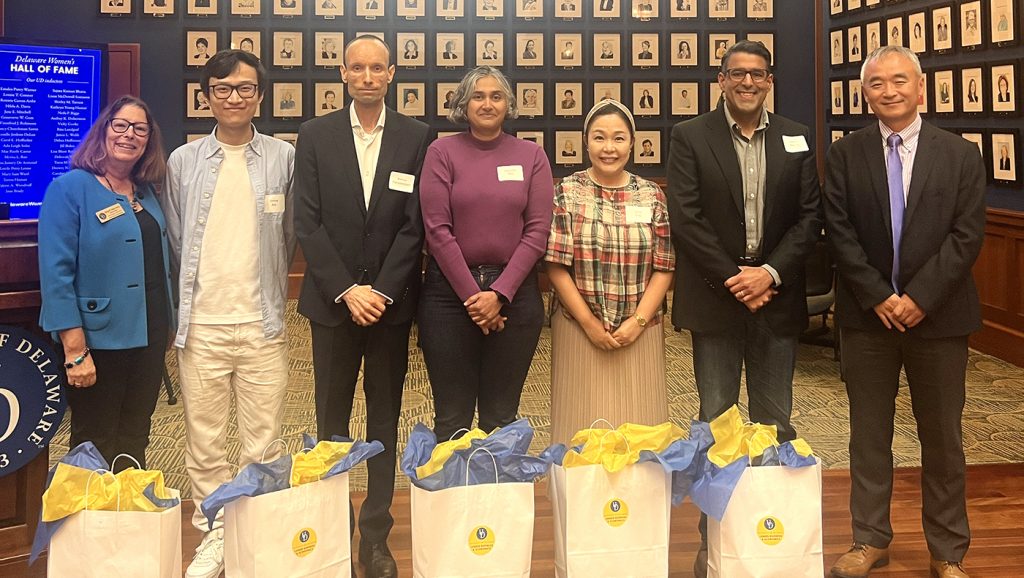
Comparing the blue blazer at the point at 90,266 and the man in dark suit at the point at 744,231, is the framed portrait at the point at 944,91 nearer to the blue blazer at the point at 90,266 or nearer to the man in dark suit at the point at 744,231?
the man in dark suit at the point at 744,231

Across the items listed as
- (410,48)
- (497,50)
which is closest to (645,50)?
(497,50)

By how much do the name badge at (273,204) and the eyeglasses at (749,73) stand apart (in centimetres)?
148

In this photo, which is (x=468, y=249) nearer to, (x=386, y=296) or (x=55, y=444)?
(x=386, y=296)

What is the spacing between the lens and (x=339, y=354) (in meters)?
2.70

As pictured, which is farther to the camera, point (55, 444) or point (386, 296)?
point (55, 444)

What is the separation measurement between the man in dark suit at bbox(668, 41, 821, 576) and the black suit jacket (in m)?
0.89

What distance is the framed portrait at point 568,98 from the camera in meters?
7.72

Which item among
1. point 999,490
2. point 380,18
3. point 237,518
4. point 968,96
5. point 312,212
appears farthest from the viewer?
point 380,18

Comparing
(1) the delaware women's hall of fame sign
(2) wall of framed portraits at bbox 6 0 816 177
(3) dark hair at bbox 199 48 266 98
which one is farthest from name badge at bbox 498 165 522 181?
(2) wall of framed portraits at bbox 6 0 816 177

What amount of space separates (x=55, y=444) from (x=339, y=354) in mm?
2209

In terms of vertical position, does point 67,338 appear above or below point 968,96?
below

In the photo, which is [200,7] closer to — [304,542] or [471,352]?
[471,352]

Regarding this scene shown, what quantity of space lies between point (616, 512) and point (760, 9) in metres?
6.70

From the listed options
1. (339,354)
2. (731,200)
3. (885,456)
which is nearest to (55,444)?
(339,354)
